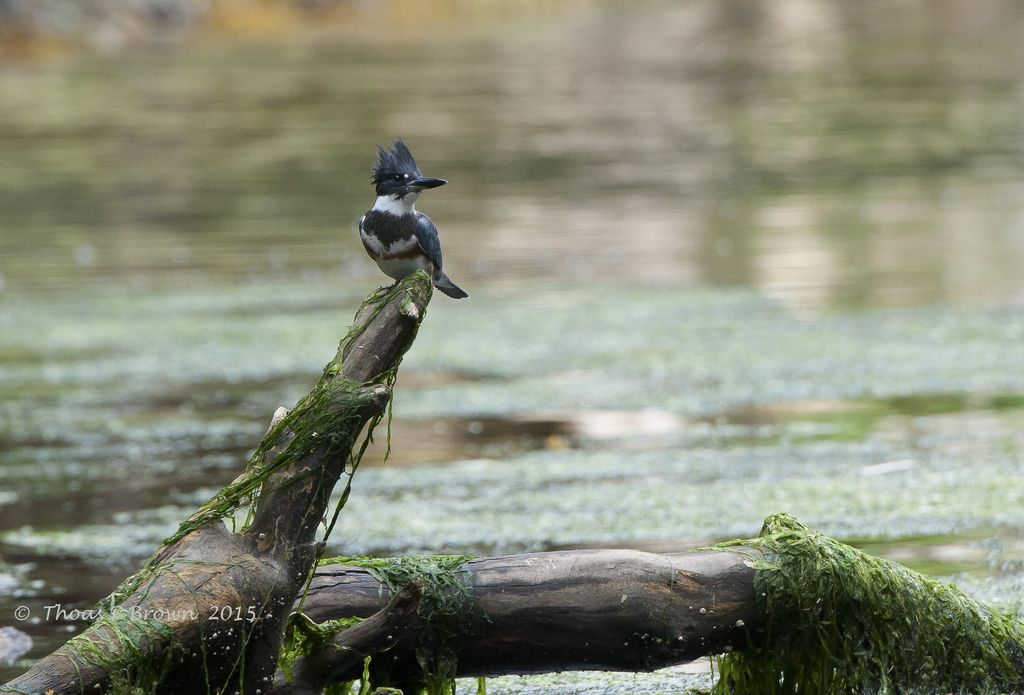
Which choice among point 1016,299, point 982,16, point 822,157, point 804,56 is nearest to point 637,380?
point 1016,299

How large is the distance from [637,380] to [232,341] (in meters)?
2.48

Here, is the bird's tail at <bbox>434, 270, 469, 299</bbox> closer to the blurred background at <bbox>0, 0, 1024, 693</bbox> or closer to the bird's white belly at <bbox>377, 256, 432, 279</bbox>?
the bird's white belly at <bbox>377, 256, 432, 279</bbox>

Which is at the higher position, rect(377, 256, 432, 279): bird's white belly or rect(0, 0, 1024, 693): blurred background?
rect(0, 0, 1024, 693): blurred background

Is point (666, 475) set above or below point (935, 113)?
below

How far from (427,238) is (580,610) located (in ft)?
3.61

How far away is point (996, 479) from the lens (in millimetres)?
6160

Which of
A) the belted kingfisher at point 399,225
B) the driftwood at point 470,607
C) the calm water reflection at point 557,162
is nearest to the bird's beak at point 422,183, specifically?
the belted kingfisher at point 399,225

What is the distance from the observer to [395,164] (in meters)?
4.36

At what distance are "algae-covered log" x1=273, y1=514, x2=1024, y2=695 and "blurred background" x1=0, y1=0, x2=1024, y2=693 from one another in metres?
0.55

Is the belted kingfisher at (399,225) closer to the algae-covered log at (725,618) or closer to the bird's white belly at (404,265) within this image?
the bird's white belly at (404,265)

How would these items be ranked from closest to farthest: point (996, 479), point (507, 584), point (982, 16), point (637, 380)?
point (507, 584)
point (996, 479)
point (637, 380)
point (982, 16)

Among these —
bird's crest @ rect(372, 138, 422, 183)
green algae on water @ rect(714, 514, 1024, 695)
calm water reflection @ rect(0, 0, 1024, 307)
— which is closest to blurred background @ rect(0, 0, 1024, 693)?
calm water reflection @ rect(0, 0, 1024, 307)

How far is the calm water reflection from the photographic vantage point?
11680 millimetres

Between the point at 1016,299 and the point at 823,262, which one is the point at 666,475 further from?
the point at 823,262
